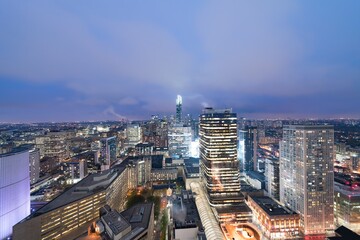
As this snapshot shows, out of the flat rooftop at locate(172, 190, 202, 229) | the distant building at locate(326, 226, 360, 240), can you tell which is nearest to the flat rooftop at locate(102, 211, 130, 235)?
the flat rooftop at locate(172, 190, 202, 229)

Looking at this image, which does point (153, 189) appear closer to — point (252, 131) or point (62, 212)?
point (62, 212)

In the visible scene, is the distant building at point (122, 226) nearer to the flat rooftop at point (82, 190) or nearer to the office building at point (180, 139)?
the flat rooftop at point (82, 190)

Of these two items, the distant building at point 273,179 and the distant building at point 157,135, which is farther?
the distant building at point 157,135

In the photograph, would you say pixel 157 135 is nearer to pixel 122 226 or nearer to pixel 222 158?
pixel 222 158

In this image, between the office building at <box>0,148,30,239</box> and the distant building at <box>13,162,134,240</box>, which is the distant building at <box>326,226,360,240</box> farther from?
the office building at <box>0,148,30,239</box>

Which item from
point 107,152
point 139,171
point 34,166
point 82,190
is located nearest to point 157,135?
point 107,152

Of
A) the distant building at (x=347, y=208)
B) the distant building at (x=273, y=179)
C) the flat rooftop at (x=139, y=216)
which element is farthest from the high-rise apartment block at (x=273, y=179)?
the flat rooftop at (x=139, y=216)
